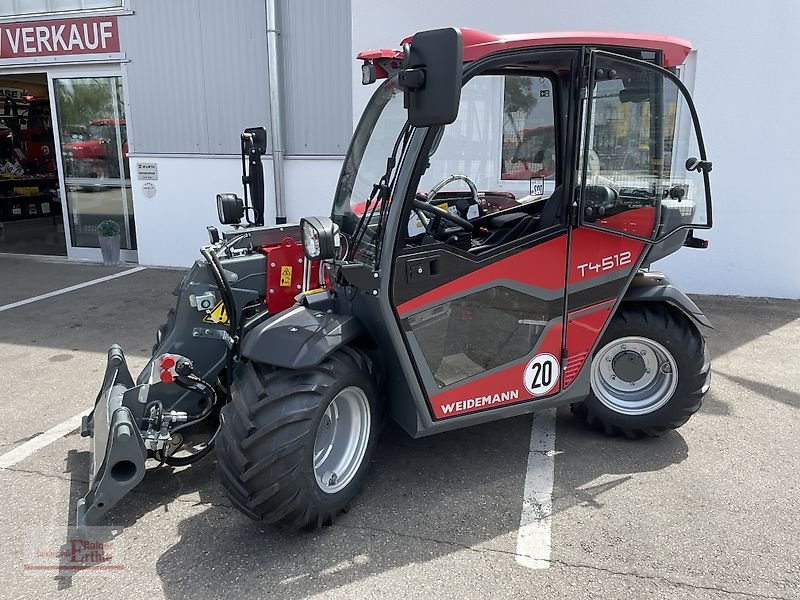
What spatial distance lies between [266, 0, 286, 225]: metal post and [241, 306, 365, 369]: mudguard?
5.41 m

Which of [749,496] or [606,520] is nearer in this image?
[606,520]

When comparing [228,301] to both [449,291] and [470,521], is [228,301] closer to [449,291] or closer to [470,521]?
[449,291]

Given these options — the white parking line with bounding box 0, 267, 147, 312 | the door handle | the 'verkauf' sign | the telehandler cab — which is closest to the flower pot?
the white parking line with bounding box 0, 267, 147, 312

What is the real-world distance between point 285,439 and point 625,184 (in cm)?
219

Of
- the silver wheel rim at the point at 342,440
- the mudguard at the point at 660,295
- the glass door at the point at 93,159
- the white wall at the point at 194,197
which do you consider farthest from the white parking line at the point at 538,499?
the glass door at the point at 93,159

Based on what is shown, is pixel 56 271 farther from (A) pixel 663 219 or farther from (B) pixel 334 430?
(A) pixel 663 219

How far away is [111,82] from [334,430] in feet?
26.0

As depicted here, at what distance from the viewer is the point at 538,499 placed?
10.8ft

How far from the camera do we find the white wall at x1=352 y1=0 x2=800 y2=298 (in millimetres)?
6742

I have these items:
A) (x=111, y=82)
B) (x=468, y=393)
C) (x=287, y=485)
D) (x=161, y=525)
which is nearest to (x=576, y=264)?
(x=468, y=393)

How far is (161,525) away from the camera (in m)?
3.09

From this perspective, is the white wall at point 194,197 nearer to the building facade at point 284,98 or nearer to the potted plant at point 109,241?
the building facade at point 284,98

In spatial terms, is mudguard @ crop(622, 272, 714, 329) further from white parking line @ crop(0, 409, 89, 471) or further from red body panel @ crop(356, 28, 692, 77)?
white parking line @ crop(0, 409, 89, 471)

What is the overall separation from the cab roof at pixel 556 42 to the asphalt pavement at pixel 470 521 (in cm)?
217
